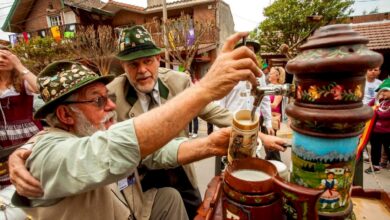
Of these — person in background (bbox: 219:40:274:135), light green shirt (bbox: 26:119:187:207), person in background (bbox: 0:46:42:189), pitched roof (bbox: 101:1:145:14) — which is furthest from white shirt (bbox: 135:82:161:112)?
pitched roof (bbox: 101:1:145:14)

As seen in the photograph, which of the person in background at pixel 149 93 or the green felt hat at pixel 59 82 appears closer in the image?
the green felt hat at pixel 59 82

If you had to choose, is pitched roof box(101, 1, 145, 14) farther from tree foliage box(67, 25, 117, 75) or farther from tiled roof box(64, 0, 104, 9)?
tree foliage box(67, 25, 117, 75)

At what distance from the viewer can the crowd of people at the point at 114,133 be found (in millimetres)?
854

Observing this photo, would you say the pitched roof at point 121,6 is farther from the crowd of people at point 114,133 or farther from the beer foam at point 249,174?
the beer foam at point 249,174

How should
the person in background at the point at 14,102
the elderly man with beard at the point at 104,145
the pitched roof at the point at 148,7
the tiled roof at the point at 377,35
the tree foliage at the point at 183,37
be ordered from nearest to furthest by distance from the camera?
the elderly man with beard at the point at 104,145, the person in background at the point at 14,102, the tiled roof at the point at 377,35, the tree foliage at the point at 183,37, the pitched roof at the point at 148,7

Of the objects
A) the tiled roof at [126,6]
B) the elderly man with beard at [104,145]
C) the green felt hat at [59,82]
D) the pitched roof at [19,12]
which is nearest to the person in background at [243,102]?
the elderly man with beard at [104,145]

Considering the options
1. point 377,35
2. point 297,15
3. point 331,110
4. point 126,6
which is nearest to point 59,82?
point 331,110

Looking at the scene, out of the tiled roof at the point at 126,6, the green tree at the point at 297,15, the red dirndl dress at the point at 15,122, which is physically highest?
the tiled roof at the point at 126,6

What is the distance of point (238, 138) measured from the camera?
94 centimetres

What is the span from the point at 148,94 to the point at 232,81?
4.47ft

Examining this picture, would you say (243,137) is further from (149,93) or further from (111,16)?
(111,16)

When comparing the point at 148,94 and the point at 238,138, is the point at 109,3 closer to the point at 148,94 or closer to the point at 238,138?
the point at 148,94

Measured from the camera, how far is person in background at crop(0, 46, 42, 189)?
2006 millimetres

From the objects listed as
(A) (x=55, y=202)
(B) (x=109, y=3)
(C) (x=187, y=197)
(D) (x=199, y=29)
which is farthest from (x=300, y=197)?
(B) (x=109, y=3)
